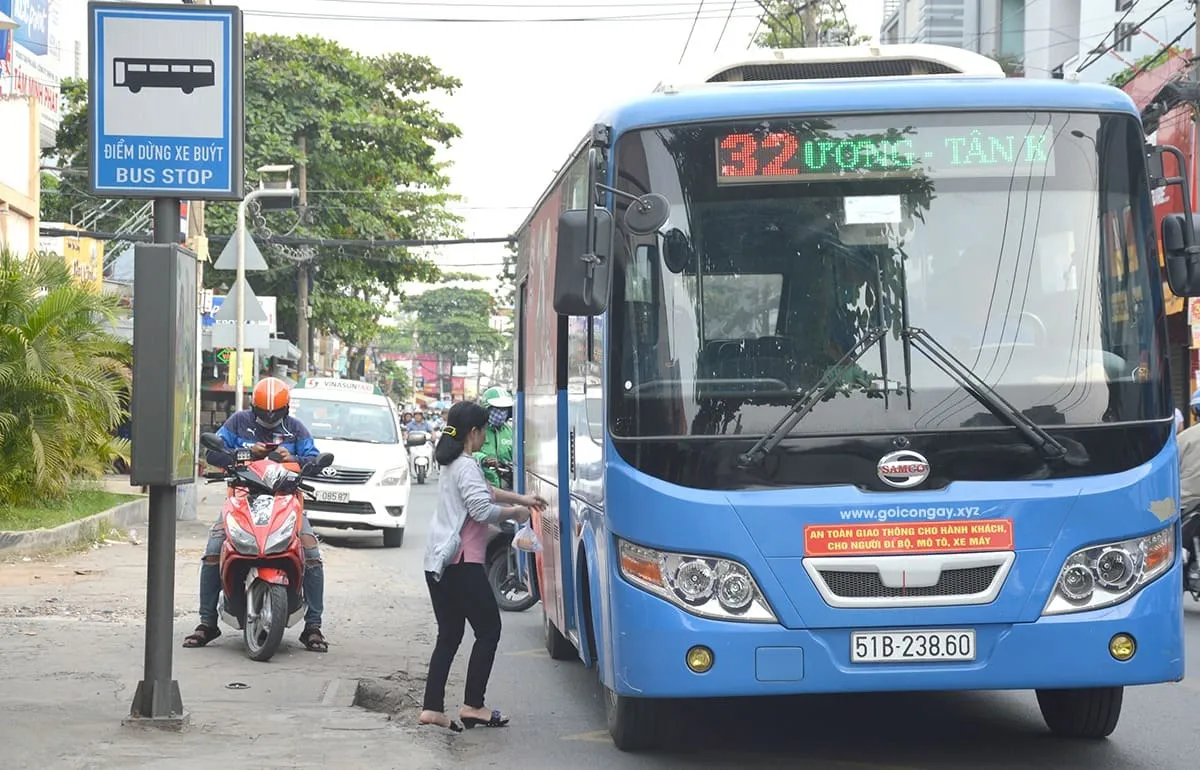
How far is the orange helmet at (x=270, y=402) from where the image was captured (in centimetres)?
1055

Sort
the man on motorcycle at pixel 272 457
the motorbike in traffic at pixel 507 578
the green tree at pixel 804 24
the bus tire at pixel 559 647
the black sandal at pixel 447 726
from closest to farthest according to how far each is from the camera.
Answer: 1. the black sandal at pixel 447 726
2. the man on motorcycle at pixel 272 457
3. the bus tire at pixel 559 647
4. the motorbike in traffic at pixel 507 578
5. the green tree at pixel 804 24

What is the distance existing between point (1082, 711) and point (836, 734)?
1.12 m

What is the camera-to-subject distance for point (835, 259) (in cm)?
689

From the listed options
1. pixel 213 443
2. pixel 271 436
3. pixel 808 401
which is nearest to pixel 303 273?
pixel 271 436

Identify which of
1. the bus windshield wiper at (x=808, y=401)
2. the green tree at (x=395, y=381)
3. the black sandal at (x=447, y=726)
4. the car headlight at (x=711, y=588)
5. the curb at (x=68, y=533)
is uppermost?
the bus windshield wiper at (x=808, y=401)

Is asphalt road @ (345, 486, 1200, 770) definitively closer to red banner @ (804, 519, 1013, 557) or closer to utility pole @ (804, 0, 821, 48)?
red banner @ (804, 519, 1013, 557)

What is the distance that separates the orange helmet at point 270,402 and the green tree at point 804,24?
1223cm

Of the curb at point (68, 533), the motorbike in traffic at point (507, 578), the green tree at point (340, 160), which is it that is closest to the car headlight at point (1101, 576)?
the motorbike in traffic at point (507, 578)

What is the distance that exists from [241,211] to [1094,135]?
21.0 m

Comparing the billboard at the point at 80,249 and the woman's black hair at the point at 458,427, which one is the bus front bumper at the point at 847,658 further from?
the billboard at the point at 80,249

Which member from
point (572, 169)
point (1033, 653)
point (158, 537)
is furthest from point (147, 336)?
point (1033, 653)

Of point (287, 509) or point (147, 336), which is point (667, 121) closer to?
point (147, 336)

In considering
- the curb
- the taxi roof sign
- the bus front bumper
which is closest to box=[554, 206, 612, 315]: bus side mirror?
the bus front bumper

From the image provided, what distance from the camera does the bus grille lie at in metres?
6.60
